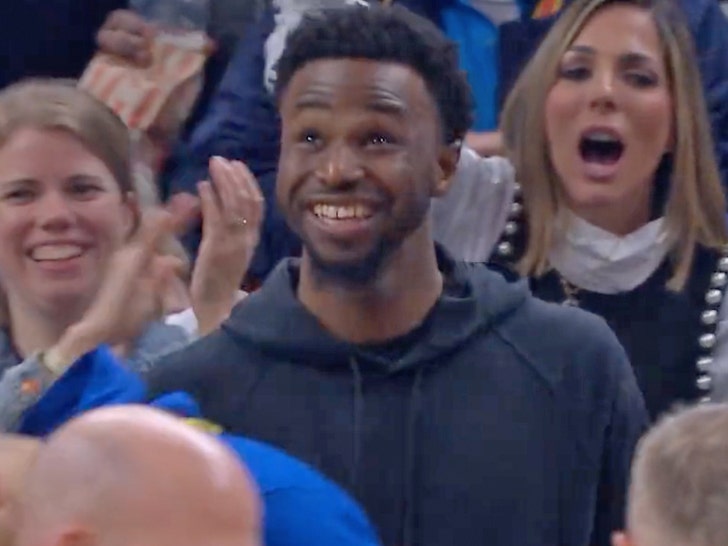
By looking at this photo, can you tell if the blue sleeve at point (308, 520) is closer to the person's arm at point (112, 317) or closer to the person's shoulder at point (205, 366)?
the person's shoulder at point (205, 366)

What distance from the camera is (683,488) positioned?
62.0 inches

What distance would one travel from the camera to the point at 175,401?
1.88 metres

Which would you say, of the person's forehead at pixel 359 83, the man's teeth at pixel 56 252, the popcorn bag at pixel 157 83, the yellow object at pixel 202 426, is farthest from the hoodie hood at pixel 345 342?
the popcorn bag at pixel 157 83

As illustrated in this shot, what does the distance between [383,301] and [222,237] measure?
23.4 inches

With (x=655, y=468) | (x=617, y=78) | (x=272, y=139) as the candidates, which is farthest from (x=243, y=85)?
(x=655, y=468)

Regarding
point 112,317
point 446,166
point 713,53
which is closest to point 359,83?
point 446,166

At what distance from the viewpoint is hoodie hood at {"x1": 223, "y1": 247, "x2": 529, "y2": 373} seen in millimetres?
2172

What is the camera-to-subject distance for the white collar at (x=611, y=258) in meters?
2.84

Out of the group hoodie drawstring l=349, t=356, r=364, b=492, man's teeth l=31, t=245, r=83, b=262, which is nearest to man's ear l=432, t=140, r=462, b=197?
hoodie drawstring l=349, t=356, r=364, b=492

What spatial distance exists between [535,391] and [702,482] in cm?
60

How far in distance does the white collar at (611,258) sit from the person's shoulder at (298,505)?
1112 mm

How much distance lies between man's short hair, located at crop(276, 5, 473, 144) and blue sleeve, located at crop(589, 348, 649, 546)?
1.26 ft

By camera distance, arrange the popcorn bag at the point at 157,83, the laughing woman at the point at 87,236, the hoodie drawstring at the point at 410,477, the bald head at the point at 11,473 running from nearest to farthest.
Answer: the bald head at the point at 11,473 < the hoodie drawstring at the point at 410,477 < the laughing woman at the point at 87,236 < the popcorn bag at the point at 157,83

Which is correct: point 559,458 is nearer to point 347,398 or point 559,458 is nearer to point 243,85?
point 347,398
